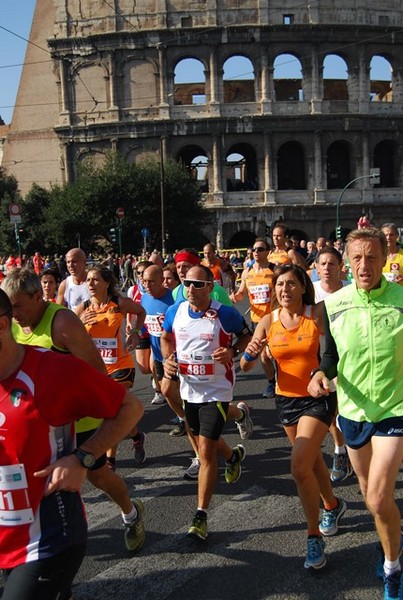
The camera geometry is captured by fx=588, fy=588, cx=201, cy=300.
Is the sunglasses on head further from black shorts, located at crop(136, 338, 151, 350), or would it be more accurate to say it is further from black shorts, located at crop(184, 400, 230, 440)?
black shorts, located at crop(136, 338, 151, 350)

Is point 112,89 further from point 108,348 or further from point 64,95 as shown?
point 108,348

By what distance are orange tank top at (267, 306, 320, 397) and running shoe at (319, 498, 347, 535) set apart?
0.86 metres

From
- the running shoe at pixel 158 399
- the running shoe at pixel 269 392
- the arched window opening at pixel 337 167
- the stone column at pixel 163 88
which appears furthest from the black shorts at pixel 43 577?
the arched window opening at pixel 337 167

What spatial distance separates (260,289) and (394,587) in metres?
5.74

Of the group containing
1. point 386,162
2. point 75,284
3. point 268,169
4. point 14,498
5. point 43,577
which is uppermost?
point 386,162

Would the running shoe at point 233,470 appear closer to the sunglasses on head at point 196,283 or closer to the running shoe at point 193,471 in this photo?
the running shoe at point 193,471

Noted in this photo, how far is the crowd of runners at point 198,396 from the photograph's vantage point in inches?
85.7

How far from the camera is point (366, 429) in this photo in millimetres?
3279

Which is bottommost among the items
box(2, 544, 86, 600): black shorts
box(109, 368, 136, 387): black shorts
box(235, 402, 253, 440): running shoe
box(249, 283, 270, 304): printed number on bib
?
box(235, 402, 253, 440): running shoe

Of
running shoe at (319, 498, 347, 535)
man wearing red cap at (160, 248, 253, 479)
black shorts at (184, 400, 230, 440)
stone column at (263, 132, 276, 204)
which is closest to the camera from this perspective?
running shoe at (319, 498, 347, 535)

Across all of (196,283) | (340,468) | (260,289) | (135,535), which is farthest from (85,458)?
(260,289)

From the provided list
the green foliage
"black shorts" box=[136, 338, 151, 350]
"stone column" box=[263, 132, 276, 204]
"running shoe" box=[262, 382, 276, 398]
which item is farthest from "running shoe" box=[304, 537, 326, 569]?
"stone column" box=[263, 132, 276, 204]

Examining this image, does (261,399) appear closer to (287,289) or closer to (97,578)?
(287,289)

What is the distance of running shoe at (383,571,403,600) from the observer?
314 cm
